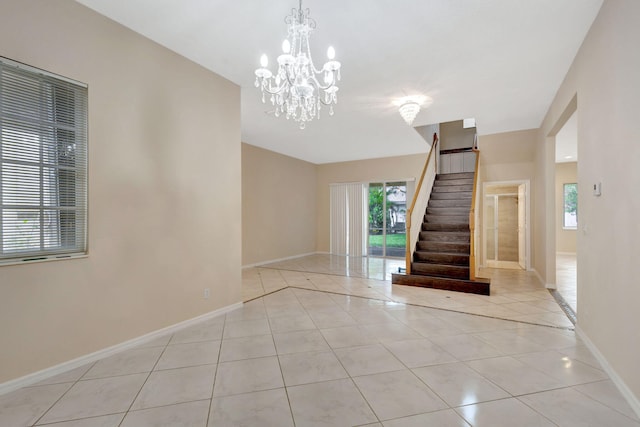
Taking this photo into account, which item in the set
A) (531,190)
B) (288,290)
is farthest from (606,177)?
(531,190)

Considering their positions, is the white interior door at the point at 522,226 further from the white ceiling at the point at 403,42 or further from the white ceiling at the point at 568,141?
the white ceiling at the point at 403,42

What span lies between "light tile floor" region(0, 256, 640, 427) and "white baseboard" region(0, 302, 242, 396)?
0.06 m

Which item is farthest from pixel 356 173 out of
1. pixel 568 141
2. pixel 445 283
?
pixel 568 141

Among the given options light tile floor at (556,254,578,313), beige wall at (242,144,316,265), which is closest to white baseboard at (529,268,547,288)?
light tile floor at (556,254,578,313)

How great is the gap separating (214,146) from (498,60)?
3477 mm

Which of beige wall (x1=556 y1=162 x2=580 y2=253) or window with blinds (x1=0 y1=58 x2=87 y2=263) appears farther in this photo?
beige wall (x1=556 y1=162 x2=580 y2=253)

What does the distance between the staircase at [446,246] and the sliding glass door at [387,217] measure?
1.68m

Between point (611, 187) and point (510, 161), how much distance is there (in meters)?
4.83

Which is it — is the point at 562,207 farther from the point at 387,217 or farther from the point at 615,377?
the point at 615,377

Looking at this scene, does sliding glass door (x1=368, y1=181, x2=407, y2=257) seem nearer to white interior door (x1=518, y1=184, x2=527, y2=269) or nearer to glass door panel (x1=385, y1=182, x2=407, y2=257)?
glass door panel (x1=385, y1=182, x2=407, y2=257)

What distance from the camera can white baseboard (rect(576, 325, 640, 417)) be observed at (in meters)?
1.86

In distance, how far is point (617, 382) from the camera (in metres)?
2.12

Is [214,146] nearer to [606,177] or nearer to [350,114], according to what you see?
[350,114]

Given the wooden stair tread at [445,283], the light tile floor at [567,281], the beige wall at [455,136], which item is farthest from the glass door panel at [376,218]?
the light tile floor at [567,281]
